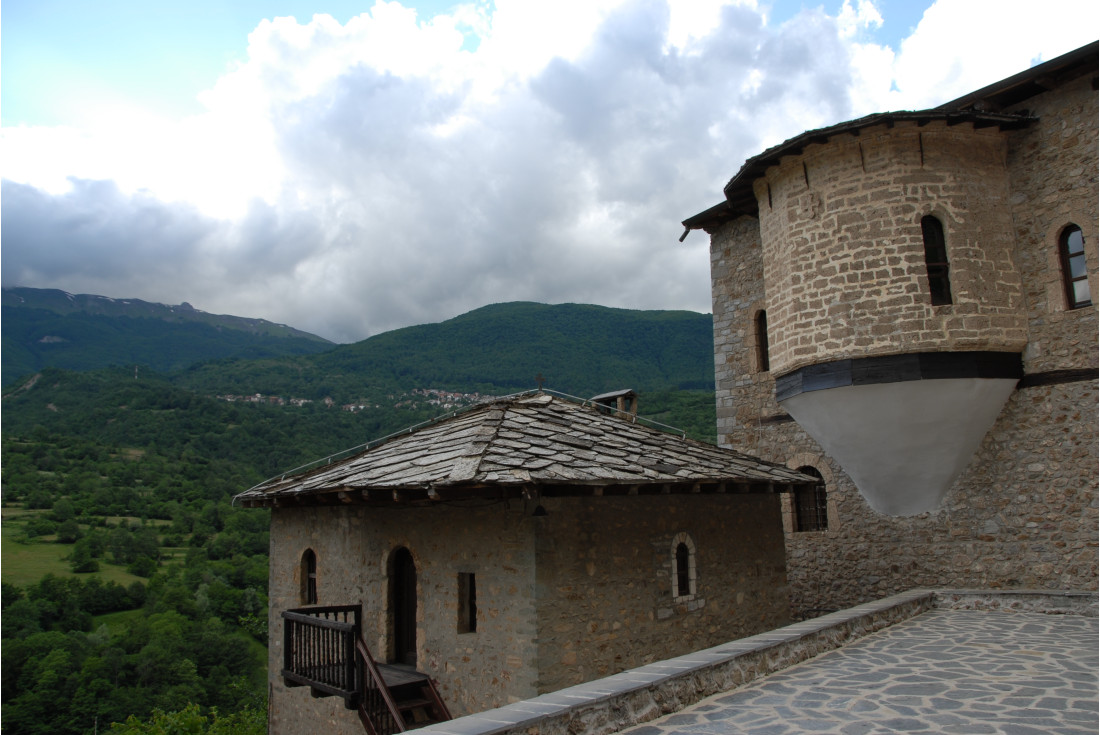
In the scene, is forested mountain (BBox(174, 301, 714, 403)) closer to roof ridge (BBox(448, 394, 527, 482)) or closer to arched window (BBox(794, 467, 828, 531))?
arched window (BBox(794, 467, 828, 531))

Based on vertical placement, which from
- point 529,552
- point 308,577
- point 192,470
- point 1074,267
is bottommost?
point 308,577

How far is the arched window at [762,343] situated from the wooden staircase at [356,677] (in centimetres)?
749

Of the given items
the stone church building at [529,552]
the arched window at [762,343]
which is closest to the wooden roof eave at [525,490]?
the stone church building at [529,552]

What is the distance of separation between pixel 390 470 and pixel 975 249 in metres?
7.47

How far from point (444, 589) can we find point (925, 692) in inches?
182

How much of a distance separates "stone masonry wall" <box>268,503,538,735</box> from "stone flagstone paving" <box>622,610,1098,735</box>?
250 centimetres

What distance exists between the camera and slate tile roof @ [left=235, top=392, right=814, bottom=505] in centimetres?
647

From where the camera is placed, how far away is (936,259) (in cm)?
876

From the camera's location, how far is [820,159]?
9133 mm

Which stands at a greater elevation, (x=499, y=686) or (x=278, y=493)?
(x=278, y=493)

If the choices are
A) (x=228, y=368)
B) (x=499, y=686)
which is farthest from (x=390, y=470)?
(x=228, y=368)

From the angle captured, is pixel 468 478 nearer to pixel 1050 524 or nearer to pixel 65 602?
pixel 1050 524

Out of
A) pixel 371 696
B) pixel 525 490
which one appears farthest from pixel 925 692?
pixel 371 696

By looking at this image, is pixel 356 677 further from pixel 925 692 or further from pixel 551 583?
pixel 925 692
